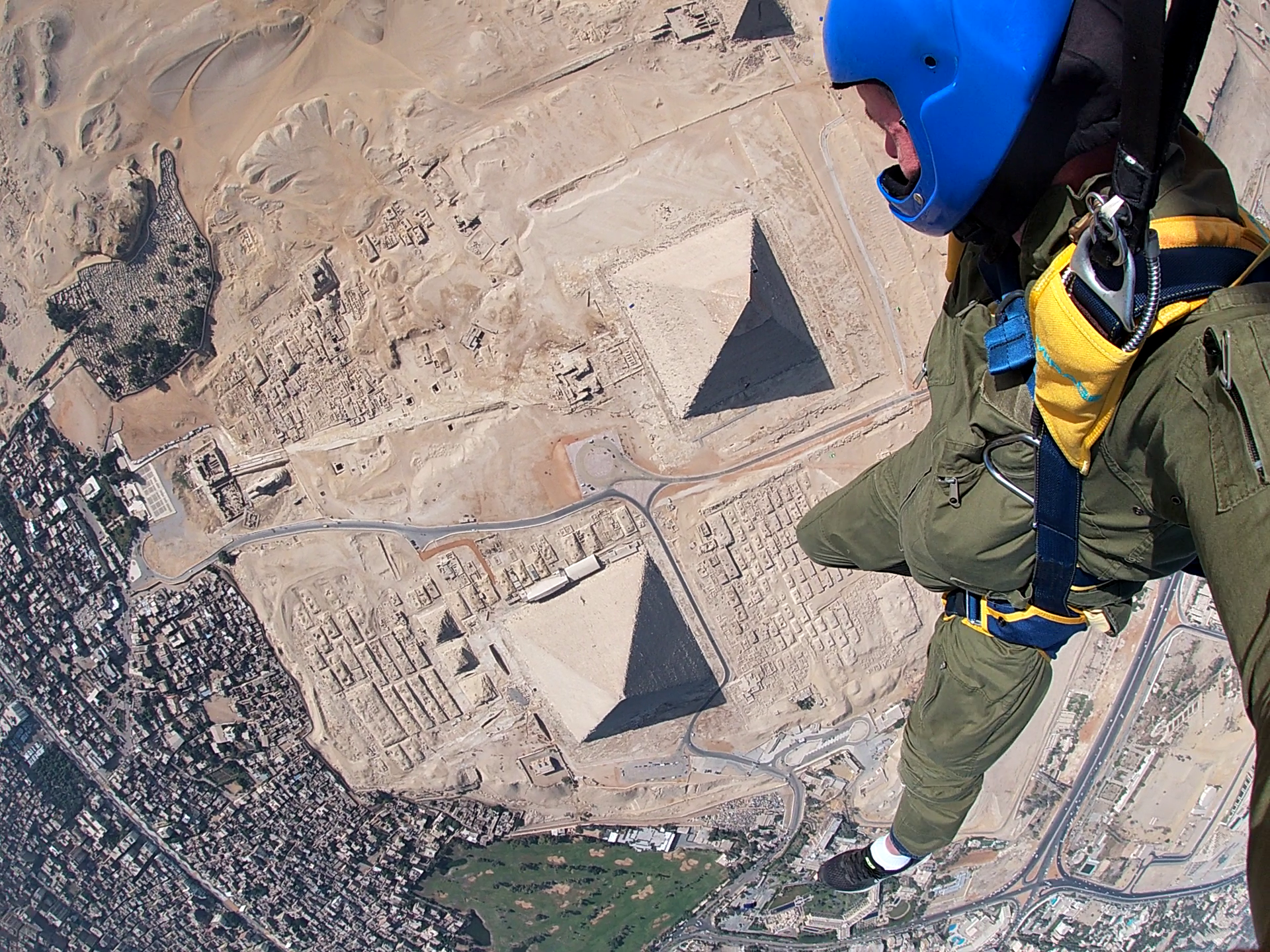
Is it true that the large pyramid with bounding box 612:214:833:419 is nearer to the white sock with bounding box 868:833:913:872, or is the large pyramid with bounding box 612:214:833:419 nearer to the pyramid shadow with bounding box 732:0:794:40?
the pyramid shadow with bounding box 732:0:794:40

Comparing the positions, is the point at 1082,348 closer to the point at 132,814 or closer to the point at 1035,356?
the point at 1035,356

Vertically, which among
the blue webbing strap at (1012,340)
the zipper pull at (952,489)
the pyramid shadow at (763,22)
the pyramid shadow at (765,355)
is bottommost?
the pyramid shadow at (765,355)

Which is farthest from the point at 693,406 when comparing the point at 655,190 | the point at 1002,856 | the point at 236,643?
the point at 1002,856

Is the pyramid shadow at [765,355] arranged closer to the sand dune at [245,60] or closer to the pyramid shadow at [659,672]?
the pyramid shadow at [659,672]

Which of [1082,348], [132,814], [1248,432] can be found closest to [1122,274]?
[1082,348]

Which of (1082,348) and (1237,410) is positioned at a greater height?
(1082,348)

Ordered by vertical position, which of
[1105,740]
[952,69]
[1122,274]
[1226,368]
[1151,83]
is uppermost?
[952,69]

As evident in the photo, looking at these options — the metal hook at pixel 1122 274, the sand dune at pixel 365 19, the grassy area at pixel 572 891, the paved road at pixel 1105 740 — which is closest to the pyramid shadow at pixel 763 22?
the sand dune at pixel 365 19
